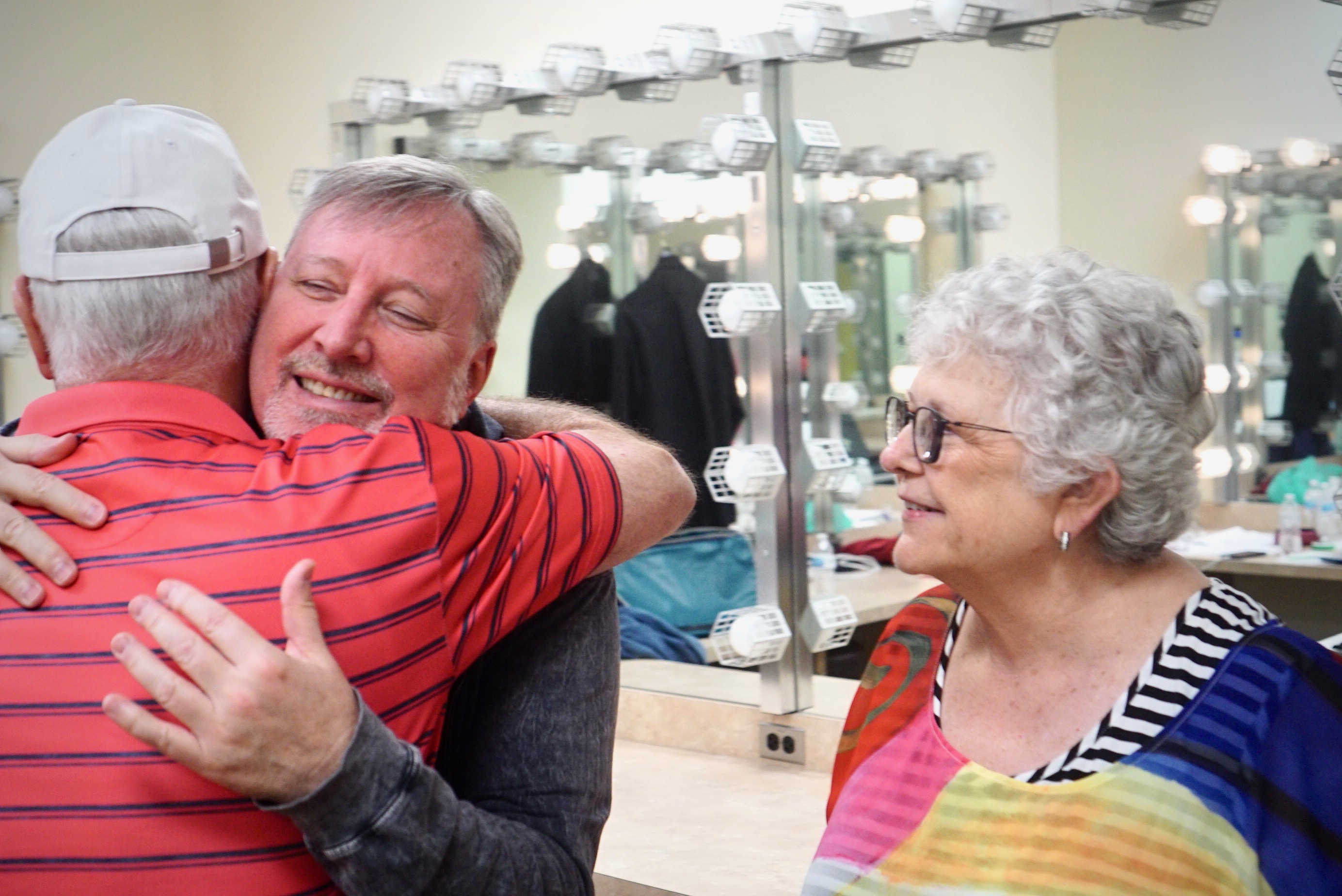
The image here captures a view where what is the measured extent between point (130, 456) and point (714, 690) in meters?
2.27

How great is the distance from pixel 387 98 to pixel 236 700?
3067mm

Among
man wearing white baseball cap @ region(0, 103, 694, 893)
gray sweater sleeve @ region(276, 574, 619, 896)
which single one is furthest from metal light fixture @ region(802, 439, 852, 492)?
man wearing white baseball cap @ region(0, 103, 694, 893)

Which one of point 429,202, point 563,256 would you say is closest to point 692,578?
point 563,256

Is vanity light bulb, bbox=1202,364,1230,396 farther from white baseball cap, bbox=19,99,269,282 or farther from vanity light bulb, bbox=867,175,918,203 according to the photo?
white baseball cap, bbox=19,99,269,282

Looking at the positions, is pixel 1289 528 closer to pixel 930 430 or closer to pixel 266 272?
pixel 930 430

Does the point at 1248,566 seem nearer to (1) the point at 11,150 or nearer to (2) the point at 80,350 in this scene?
(2) the point at 80,350

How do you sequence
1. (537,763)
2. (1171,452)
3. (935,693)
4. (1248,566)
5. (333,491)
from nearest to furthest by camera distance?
(333,491) < (537,763) < (1171,452) < (935,693) < (1248,566)

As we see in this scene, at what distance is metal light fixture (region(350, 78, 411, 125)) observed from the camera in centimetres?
373

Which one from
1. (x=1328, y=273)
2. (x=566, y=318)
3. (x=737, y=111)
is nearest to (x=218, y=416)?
(x=737, y=111)

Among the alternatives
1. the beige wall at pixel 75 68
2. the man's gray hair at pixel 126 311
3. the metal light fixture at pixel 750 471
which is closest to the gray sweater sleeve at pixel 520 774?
the man's gray hair at pixel 126 311

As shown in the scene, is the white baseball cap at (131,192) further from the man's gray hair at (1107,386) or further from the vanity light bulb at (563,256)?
the vanity light bulb at (563,256)

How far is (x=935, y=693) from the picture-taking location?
1.70 m

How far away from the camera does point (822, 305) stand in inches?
114

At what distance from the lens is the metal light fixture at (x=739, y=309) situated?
284cm
